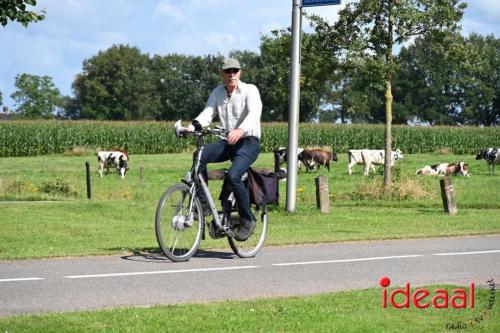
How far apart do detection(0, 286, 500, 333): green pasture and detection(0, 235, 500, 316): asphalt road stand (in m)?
0.52

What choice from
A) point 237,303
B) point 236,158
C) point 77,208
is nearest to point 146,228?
point 77,208

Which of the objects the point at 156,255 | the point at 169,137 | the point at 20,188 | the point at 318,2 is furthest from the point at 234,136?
the point at 169,137

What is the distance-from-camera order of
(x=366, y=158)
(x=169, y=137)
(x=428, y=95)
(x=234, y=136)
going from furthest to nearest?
(x=428, y=95), (x=169, y=137), (x=366, y=158), (x=234, y=136)

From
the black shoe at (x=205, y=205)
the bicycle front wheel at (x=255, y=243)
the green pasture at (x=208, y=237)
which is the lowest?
the green pasture at (x=208, y=237)

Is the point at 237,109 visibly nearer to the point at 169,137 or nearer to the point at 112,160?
the point at 112,160

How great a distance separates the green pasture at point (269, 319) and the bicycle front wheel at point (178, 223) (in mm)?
2549

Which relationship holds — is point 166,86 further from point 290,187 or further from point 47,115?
point 290,187

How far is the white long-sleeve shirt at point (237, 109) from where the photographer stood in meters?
10.4

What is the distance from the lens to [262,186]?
11.0m

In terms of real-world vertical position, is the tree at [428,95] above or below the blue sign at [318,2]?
above

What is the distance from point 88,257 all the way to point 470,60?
18.5 meters

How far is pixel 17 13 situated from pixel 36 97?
141m

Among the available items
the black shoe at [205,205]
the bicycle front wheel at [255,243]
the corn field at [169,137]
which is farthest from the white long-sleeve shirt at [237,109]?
the corn field at [169,137]

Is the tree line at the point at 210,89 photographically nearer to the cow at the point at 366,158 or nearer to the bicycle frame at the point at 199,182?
the cow at the point at 366,158
